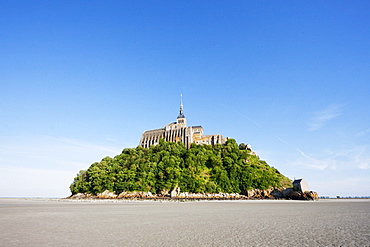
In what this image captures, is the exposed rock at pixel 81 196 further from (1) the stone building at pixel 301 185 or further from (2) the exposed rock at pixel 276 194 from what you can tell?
(1) the stone building at pixel 301 185

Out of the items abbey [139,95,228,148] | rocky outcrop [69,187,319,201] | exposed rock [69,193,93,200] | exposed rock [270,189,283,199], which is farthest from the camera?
abbey [139,95,228,148]

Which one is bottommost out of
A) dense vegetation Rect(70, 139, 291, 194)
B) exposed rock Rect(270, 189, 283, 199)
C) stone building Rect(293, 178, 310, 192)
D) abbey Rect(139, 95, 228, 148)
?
exposed rock Rect(270, 189, 283, 199)

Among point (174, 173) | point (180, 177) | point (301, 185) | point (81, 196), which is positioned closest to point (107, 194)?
point (81, 196)

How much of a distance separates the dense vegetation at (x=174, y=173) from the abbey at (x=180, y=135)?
15069 millimetres

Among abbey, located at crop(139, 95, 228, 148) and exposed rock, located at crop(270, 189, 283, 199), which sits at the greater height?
abbey, located at crop(139, 95, 228, 148)

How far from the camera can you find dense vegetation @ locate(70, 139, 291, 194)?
255 ft

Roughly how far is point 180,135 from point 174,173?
1464 inches

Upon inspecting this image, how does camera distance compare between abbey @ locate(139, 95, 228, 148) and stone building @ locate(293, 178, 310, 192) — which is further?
abbey @ locate(139, 95, 228, 148)

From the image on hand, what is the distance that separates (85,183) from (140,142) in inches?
1722

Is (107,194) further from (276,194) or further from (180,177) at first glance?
(276,194)

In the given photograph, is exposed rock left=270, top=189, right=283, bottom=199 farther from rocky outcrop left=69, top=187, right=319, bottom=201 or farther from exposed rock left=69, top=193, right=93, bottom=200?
exposed rock left=69, top=193, right=93, bottom=200

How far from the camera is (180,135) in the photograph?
114188 mm

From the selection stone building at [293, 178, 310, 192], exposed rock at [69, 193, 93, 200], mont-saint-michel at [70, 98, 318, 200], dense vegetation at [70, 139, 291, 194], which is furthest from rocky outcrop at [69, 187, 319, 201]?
stone building at [293, 178, 310, 192]

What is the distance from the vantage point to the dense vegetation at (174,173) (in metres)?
77.6
